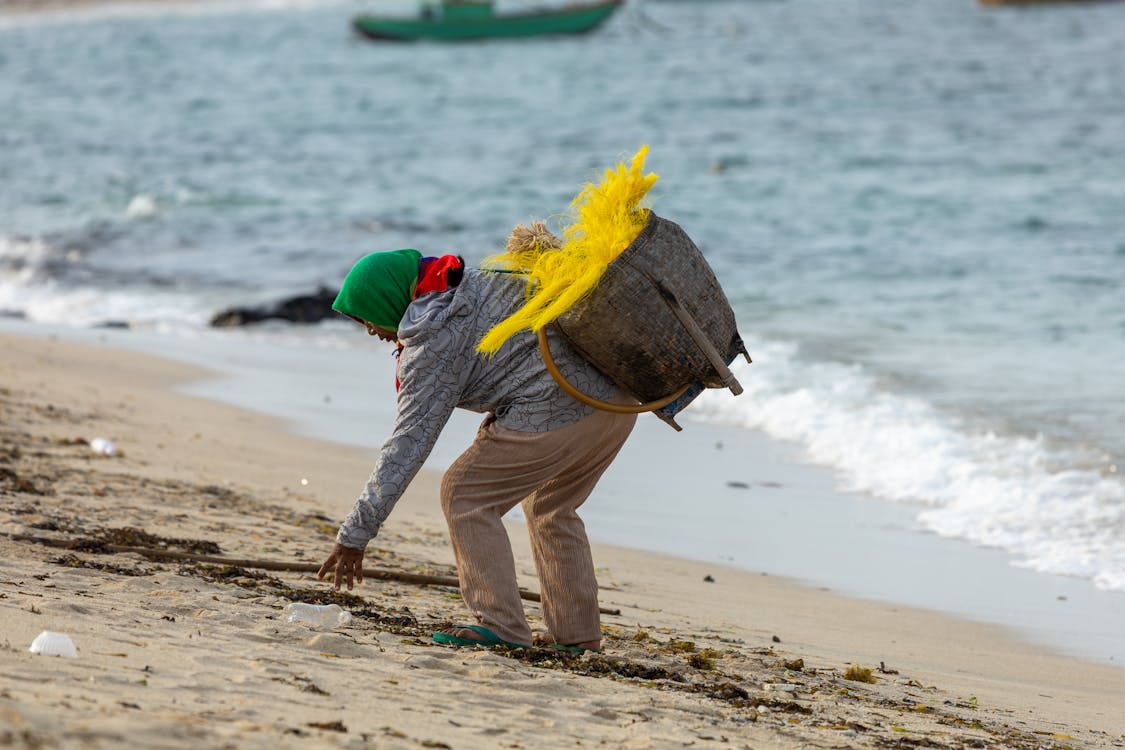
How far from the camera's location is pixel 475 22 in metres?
49.6

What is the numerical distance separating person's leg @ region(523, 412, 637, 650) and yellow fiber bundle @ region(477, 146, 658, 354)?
0.48 metres

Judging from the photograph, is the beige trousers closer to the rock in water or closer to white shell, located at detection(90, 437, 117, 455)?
white shell, located at detection(90, 437, 117, 455)

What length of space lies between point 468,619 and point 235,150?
23.0 meters

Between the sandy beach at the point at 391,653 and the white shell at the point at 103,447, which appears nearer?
the sandy beach at the point at 391,653

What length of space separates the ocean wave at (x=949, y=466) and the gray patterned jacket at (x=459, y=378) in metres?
3.33

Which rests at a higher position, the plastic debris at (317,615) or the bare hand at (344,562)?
the bare hand at (344,562)

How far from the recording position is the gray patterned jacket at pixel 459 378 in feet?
13.1

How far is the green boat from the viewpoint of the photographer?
1955 inches

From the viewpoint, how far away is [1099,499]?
7285 mm

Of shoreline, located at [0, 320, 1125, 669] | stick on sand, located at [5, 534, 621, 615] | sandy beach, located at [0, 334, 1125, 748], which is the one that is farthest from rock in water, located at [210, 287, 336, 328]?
stick on sand, located at [5, 534, 621, 615]

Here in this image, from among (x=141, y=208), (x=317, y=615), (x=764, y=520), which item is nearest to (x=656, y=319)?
(x=317, y=615)

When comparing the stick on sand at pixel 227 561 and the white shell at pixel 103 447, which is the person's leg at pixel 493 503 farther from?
the white shell at pixel 103 447

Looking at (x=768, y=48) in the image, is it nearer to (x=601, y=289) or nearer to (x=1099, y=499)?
(x=1099, y=499)

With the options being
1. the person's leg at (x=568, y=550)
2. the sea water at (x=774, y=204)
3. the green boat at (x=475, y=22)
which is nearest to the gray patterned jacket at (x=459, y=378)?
the person's leg at (x=568, y=550)
